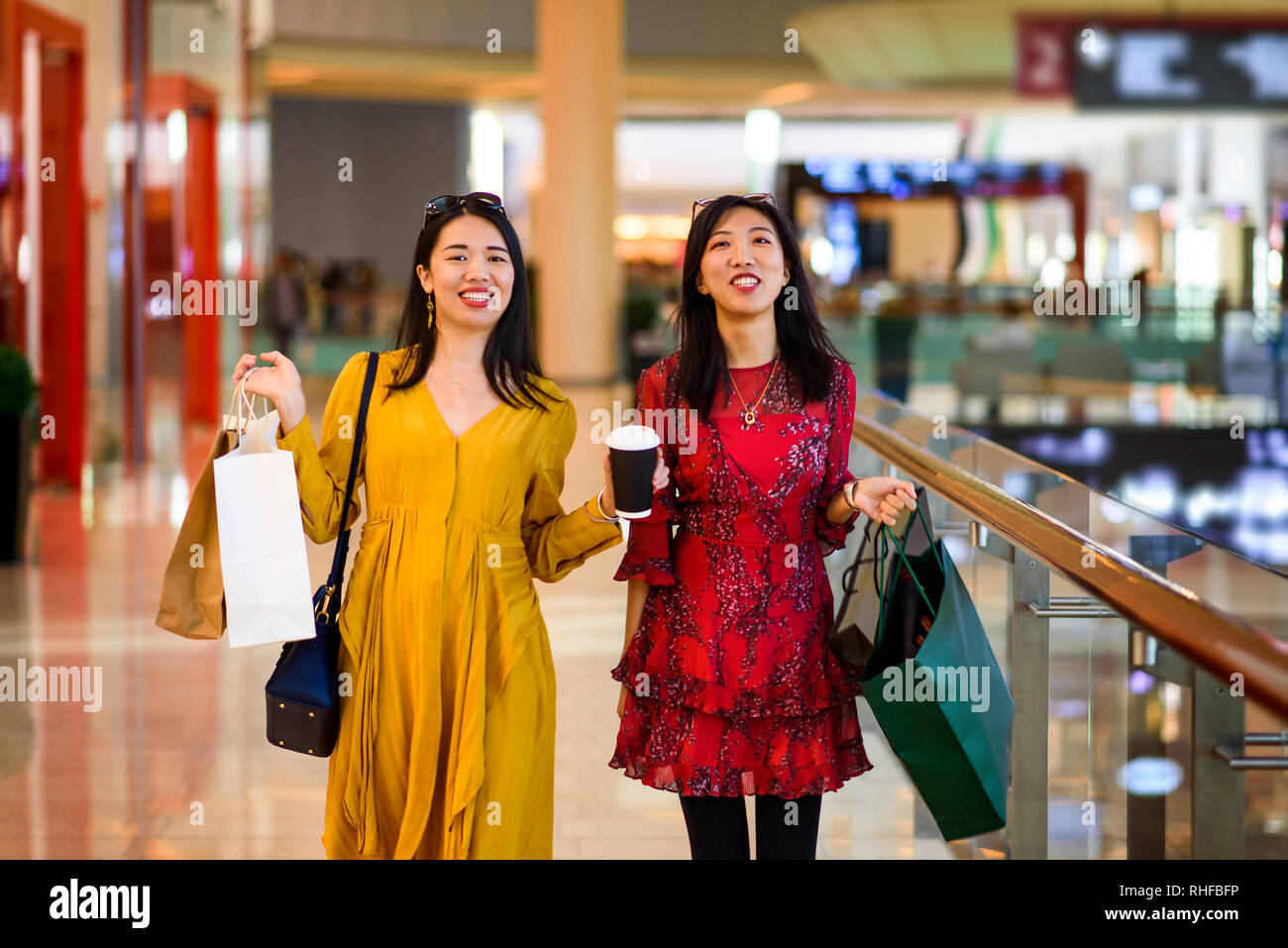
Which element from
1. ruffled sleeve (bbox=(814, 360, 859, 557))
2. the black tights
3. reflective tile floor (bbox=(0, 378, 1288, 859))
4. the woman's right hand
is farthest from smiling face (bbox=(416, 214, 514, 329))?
reflective tile floor (bbox=(0, 378, 1288, 859))

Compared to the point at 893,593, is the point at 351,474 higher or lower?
higher

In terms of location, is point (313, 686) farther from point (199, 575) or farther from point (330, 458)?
point (330, 458)

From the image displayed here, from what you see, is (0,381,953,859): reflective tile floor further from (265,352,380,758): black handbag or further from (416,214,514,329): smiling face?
(416,214,514,329): smiling face

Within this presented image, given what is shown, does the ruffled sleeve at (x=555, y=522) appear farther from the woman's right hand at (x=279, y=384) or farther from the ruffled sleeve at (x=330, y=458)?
the woman's right hand at (x=279, y=384)

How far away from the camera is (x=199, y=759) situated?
179 inches

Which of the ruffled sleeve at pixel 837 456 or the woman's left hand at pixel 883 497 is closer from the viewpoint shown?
the woman's left hand at pixel 883 497

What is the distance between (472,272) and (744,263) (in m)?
0.42

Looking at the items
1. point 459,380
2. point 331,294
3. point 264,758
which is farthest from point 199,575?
point 331,294

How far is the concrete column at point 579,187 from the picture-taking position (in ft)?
55.9

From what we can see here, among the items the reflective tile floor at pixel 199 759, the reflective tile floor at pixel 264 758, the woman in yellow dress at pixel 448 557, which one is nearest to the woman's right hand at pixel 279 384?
the woman in yellow dress at pixel 448 557

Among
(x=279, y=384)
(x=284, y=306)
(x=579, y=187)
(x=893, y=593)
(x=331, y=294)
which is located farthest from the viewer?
(x=331, y=294)

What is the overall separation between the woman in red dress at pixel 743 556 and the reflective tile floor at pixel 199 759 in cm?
150
